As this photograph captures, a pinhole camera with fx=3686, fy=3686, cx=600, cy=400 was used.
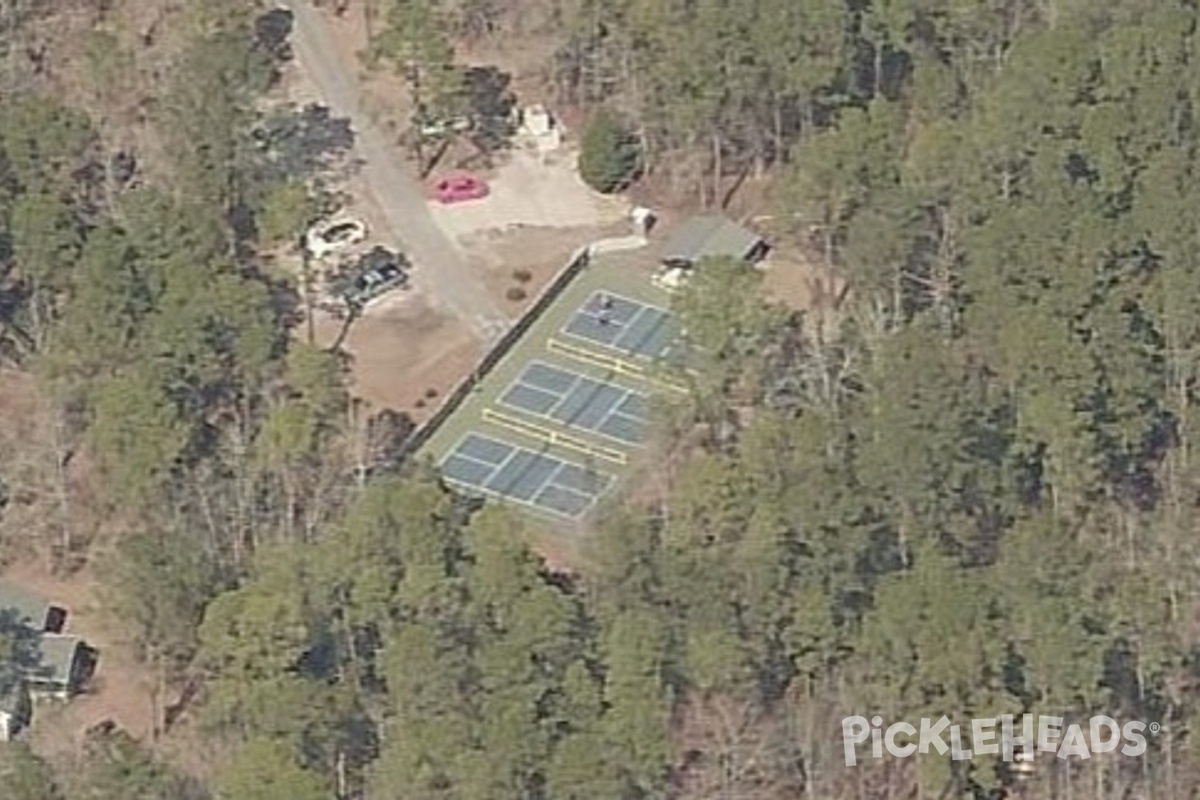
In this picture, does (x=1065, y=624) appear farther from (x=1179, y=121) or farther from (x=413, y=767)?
(x=1179, y=121)

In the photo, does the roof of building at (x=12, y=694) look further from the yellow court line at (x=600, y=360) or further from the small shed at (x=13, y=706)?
the yellow court line at (x=600, y=360)

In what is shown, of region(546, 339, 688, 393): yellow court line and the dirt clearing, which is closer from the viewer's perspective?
region(546, 339, 688, 393): yellow court line

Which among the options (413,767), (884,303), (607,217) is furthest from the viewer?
(607,217)

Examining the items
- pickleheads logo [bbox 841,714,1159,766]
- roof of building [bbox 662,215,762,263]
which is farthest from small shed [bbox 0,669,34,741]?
roof of building [bbox 662,215,762,263]

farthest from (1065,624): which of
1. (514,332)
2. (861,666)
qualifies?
(514,332)

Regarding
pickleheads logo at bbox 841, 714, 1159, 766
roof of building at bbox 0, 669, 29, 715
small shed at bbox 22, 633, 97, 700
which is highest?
small shed at bbox 22, 633, 97, 700

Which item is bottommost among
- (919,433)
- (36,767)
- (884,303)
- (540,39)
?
(36,767)

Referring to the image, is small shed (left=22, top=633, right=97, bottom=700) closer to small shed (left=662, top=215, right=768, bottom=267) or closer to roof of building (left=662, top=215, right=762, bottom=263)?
small shed (left=662, top=215, right=768, bottom=267)
